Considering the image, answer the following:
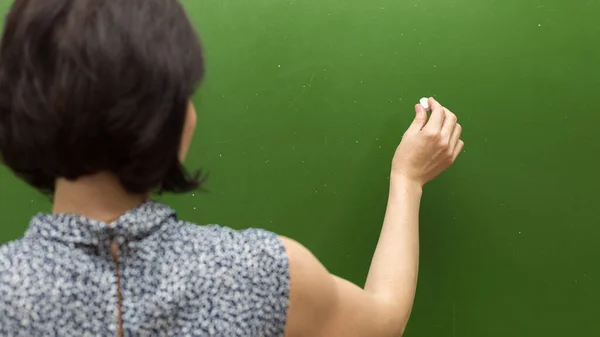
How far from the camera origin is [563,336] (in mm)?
1012

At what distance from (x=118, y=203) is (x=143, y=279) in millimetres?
80

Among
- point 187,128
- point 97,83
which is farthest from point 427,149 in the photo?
point 97,83

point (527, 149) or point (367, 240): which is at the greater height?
point (527, 149)

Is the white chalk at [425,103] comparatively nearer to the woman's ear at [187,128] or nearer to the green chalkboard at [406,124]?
the green chalkboard at [406,124]

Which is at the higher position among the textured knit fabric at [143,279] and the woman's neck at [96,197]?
the woman's neck at [96,197]

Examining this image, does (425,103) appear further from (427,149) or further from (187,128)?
(187,128)

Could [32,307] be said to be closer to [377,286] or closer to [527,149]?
[377,286]

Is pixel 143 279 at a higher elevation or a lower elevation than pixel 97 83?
lower

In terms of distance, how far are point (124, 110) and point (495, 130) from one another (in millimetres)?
638

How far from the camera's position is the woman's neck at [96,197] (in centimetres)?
60

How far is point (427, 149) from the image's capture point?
2.93ft

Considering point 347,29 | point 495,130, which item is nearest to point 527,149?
point 495,130

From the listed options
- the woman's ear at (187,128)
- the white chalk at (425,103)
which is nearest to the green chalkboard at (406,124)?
the white chalk at (425,103)

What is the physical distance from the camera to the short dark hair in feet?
1.73
